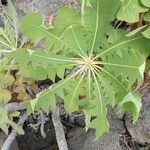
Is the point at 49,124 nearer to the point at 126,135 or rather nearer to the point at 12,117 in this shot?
the point at 12,117

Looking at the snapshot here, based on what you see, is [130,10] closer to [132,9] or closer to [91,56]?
[132,9]

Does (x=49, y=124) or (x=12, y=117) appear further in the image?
(x=49, y=124)

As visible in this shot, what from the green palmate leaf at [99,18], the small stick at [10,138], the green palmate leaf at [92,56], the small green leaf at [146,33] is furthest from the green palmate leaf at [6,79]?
the small green leaf at [146,33]

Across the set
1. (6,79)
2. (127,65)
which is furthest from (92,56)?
(6,79)

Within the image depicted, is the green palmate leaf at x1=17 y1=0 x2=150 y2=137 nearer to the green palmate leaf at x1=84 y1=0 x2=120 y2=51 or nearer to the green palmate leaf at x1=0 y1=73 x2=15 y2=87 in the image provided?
the green palmate leaf at x1=84 y1=0 x2=120 y2=51

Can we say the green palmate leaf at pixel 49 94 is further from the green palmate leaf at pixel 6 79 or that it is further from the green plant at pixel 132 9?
the green palmate leaf at pixel 6 79

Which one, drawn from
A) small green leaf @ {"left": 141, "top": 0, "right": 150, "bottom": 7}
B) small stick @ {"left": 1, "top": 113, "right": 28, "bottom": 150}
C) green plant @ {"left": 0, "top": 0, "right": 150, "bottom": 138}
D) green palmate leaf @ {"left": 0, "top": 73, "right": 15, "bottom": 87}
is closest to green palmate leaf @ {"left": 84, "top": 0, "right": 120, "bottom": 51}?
green plant @ {"left": 0, "top": 0, "right": 150, "bottom": 138}

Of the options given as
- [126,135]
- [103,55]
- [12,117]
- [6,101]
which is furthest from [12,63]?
[126,135]
